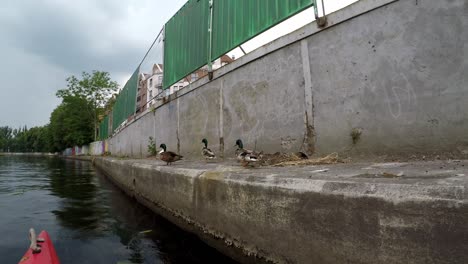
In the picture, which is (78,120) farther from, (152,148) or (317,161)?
(317,161)

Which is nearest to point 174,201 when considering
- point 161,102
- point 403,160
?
point 403,160

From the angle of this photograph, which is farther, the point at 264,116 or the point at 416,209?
the point at 264,116

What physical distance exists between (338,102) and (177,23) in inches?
313

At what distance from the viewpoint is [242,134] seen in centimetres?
694

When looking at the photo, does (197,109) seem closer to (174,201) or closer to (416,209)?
(174,201)

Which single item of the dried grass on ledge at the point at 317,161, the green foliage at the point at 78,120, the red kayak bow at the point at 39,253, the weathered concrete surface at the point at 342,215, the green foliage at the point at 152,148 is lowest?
the red kayak bow at the point at 39,253

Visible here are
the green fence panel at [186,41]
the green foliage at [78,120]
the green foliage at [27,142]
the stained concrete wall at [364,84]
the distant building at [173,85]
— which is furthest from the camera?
the green foliage at [27,142]

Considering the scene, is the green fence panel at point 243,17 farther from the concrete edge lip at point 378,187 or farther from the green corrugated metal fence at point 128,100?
the green corrugated metal fence at point 128,100

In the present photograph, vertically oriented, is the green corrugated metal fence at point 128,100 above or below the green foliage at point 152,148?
above

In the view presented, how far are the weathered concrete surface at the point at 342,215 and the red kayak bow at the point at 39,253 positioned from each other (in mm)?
1910

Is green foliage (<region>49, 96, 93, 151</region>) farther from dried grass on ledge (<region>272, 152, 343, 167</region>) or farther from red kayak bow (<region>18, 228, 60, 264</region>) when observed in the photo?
red kayak bow (<region>18, 228, 60, 264</region>)

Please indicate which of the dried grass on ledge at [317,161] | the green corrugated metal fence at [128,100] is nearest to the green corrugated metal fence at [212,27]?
the dried grass on ledge at [317,161]

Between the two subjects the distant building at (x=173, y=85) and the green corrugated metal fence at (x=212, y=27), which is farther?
the distant building at (x=173, y=85)

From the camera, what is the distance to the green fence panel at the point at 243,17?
5.82 meters
